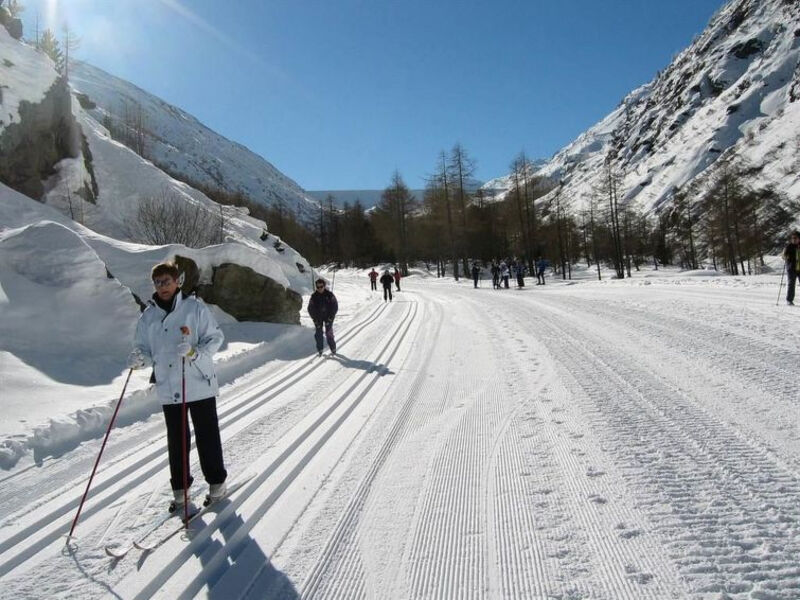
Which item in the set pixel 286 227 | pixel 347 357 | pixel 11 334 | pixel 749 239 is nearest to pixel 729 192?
pixel 749 239

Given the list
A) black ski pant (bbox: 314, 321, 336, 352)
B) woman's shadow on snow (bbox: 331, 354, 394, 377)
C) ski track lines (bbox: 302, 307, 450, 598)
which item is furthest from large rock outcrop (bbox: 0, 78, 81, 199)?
ski track lines (bbox: 302, 307, 450, 598)

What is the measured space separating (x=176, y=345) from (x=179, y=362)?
133mm

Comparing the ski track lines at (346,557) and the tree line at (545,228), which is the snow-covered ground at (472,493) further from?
the tree line at (545,228)

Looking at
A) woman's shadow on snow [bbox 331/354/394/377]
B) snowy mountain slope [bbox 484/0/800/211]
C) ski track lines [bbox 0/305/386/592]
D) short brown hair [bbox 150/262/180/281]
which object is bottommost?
ski track lines [bbox 0/305/386/592]

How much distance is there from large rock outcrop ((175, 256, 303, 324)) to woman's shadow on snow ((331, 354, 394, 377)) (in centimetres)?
388

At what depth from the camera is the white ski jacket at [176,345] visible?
3445 millimetres

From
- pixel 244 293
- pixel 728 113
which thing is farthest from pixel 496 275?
pixel 728 113

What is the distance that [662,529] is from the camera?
2.80 metres

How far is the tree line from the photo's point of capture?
1399 inches

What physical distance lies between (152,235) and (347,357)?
1320cm

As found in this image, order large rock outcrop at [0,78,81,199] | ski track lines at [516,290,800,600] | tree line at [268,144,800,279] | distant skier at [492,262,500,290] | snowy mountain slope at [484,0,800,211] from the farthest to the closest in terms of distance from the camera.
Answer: snowy mountain slope at [484,0,800,211] < tree line at [268,144,800,279] < distant skier at [492,262,500,290] < large rock outcrop at [0,78,81,199] < ski track lines at [516,290,800,600]

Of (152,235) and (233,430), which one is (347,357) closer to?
(233,430)

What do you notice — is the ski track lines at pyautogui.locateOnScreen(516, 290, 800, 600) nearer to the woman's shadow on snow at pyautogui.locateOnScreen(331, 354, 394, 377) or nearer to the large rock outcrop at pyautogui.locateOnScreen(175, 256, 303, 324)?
the woman's shadow on snow at pyautogui.locateOnScreen(331, 354, 394, 377)

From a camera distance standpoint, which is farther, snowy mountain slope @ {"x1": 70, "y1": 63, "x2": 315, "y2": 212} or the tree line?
snowy mountain slope @ {"x1": 70, "y1": 63, "x2": 315, "y2": 212}
